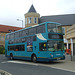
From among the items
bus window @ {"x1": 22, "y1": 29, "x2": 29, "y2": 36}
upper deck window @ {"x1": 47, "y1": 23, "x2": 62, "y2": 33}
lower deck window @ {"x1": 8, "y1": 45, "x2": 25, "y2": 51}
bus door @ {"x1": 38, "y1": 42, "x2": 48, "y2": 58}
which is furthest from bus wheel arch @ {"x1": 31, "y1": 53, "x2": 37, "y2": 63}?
upper deck window @ {"x1": 47, "y1": 23, "x2": 62, "y2": 33}

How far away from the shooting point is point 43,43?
13.8 metres

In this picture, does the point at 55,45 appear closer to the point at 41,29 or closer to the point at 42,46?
the point at 42,46

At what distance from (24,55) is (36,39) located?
127 inches

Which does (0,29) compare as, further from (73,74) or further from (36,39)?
(73,74)

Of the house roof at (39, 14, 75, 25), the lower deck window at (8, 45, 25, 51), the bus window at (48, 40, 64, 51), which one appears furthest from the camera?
the house roof at (39, 14, 75, 25)

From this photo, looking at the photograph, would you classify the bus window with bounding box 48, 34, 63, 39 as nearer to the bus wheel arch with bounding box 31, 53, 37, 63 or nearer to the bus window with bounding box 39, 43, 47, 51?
the bus window with bounding box 39, 43, 47, 51

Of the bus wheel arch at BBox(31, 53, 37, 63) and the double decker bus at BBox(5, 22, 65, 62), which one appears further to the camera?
the bus wheel arch at BBox(31, 53, 37, 63)

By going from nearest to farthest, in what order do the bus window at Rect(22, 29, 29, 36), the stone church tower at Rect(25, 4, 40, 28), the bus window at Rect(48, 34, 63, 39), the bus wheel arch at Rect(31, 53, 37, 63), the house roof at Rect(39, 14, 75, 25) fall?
the bus window at Rect(48, 34, 63, 39) < the bus wheel arch at Rect(31, 53, 37, 63) < the bus window at Rect(22, 29, 29, 36) < the stone church tower at Rect(25, 4, 40, 28) < the house roof at Rect(39, 14, 75, 25)

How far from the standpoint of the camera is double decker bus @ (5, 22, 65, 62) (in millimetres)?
13438

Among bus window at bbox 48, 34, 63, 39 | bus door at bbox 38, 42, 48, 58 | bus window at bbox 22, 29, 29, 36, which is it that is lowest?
bus door at bbox 38, 42, 48, 58

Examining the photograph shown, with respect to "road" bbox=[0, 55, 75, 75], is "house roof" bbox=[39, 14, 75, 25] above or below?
above

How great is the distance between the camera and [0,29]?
51.7 metres

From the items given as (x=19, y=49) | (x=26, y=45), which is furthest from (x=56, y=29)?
(x=19, y=49)

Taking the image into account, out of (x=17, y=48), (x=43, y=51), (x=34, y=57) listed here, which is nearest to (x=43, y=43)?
(x=43, y=51)
